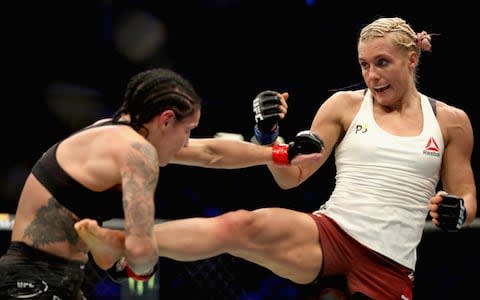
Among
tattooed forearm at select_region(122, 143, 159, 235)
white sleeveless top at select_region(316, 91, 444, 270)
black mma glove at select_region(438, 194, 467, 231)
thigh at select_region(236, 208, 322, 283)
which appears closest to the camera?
tattooed forearm at select_region(122, 143, 159, 235)

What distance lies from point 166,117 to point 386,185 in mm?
899

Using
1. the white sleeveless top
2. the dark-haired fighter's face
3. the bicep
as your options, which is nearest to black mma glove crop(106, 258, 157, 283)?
the dark-haired fighter's face

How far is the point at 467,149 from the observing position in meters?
2.90

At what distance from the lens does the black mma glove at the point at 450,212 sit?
8.38 feet

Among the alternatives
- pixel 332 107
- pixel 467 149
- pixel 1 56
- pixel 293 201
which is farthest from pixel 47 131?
pixel 467 149

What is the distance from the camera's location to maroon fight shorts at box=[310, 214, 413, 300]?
8.54ft

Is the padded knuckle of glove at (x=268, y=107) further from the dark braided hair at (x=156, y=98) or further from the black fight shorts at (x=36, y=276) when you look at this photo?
the black fight shorts at (x=36, y=276)

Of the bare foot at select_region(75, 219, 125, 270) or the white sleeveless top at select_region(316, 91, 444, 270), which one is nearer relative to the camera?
the bare foot at select_region(75, 219, 125, 270)

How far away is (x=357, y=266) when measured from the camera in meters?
Result: 2.63

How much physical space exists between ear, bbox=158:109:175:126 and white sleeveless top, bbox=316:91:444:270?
0.78 meters

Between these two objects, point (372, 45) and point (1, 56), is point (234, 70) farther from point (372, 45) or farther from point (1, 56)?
point (372, 45)

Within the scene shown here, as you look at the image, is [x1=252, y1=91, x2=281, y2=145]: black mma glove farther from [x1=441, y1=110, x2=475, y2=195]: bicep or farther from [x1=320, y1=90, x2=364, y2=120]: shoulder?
[x1=441, y1=110, x2=475, y2=195]: bicep

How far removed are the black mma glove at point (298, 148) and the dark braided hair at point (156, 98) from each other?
508 mm

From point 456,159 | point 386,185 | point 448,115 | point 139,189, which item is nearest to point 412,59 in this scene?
point 448,115
